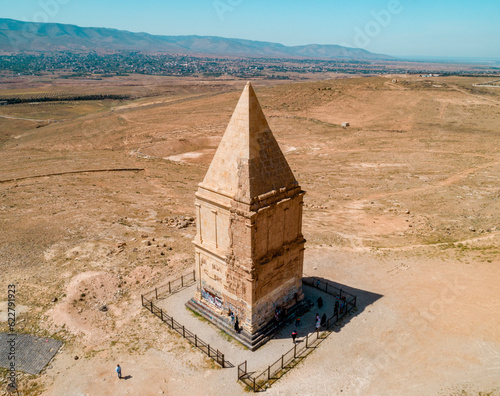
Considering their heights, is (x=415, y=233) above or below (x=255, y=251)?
below

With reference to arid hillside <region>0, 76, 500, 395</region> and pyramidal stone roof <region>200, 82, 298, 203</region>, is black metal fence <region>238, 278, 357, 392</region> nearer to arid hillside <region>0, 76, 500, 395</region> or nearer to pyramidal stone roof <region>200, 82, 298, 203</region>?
arid hillside <region>0, 76, 500, 395</region>

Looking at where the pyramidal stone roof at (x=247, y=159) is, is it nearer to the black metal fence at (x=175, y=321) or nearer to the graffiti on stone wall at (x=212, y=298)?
the graffiti on stone wall at (x=212, y=298)

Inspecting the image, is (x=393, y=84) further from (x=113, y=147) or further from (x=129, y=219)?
(x=129, y=219)

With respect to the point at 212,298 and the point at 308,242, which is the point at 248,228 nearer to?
the point at 212,298

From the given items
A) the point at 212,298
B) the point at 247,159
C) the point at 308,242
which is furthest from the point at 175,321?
the point at 308,242

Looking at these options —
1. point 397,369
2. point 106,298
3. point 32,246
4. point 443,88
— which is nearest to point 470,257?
point 397,369

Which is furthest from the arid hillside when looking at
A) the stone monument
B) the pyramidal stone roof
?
the pyramidal stone roof

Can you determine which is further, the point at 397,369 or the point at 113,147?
the point at 113,147
